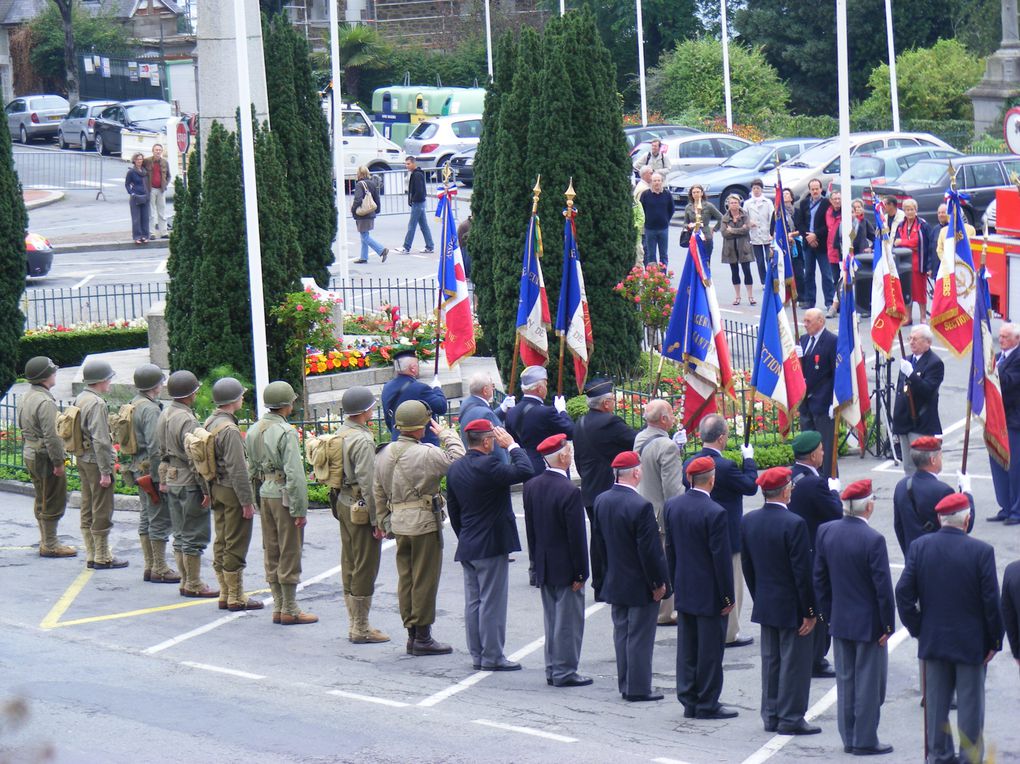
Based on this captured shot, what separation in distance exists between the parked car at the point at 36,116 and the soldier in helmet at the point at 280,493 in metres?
43.5

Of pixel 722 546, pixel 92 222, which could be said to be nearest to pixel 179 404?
pixel 722 546

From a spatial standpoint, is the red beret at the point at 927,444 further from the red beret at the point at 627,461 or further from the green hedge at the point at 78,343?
the green hedge at the point at 78,343

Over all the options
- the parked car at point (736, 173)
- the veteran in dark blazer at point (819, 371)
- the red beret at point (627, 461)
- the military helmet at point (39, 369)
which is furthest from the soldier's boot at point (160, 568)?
the parked car at point (736, 173)

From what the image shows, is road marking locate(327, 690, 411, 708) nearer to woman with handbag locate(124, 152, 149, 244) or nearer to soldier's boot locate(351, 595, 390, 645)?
soldier's boot locate(351, 595, 390, 645)

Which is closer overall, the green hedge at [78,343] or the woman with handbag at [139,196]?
the green hedge at [78,343]

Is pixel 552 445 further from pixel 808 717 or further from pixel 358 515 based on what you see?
pixel 808 717

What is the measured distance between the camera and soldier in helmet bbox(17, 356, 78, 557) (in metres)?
13.8

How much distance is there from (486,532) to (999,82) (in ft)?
115

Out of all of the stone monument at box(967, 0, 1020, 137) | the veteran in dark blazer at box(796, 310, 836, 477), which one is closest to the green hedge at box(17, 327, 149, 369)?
the veteran in dark blazer at box(796, 310, 836, 477)

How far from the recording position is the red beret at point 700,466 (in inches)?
400

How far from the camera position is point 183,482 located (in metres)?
12.6

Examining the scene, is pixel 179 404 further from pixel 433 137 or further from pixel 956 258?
pixel 433 137

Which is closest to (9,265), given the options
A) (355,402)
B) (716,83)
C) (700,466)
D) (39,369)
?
(39,369)

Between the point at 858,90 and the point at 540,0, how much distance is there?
12.3 m
